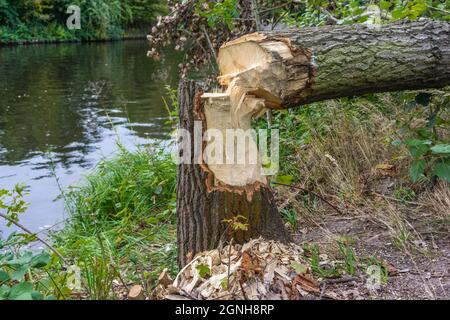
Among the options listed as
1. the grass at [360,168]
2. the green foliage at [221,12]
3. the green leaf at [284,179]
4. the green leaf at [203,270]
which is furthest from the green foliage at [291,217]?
the green foliage at [221,12]

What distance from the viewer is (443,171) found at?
3.06 metres

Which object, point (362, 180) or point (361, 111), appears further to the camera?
point (361, 111)

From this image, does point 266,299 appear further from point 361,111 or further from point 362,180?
point 361,111

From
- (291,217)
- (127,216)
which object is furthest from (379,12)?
(127,216)


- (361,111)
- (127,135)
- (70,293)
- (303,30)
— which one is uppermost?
(303,30)

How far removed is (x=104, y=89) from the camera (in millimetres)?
13430

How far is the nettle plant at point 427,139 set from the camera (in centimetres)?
309

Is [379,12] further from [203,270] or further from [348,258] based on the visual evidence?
[203,270]

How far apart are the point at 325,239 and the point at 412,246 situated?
0.49 metres

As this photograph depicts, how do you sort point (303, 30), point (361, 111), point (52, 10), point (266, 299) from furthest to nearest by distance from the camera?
1. point (52, 10)
2. point (361, 111)
3. point (303, 30)
4. point (266, 299)

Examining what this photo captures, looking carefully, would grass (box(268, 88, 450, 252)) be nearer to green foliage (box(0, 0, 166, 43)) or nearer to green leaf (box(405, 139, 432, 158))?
green leaf (box(405, 139, 432, 158))

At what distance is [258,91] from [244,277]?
91 cm

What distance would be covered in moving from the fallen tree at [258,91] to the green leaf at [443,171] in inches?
20.9
